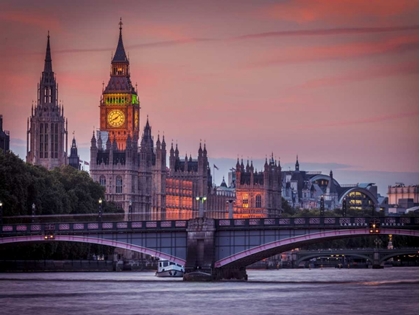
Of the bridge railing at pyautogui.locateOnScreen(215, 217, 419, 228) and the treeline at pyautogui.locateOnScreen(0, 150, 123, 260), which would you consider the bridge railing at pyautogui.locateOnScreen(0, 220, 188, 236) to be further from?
the bridge railing at pyautogui.locateOnScreen(215, 217, 419, 228)

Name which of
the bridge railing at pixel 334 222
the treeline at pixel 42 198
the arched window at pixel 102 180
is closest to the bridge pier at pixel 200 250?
the bridge railing at pixel 334 222

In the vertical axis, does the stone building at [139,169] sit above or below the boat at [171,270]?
above

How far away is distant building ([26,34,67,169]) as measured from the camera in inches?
7008

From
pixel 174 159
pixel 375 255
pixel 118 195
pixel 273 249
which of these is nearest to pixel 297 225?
pixel 273 249

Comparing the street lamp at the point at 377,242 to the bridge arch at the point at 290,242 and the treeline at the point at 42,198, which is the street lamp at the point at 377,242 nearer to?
the treeline at the point at 42,198

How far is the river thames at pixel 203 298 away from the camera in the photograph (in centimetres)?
5397

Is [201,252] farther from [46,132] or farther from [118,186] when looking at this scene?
[46,132]

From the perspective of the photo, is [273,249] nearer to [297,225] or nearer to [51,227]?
[297,225]

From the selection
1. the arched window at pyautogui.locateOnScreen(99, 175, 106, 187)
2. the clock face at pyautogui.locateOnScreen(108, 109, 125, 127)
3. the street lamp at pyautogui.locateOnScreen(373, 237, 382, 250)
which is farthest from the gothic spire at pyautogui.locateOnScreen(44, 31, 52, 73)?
the street lamp at pyautogui.locateOnScreen(373, 237, 382, 250)

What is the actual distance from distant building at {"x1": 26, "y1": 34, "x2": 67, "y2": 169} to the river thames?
101 m

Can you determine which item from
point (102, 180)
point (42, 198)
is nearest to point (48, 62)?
point (102, 180)

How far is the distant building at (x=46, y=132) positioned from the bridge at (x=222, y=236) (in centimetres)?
9681

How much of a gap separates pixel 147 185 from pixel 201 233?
10081 centimetres

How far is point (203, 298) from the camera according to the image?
60.8 m
